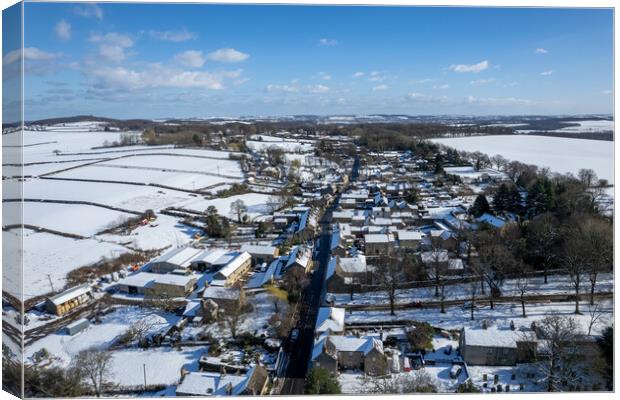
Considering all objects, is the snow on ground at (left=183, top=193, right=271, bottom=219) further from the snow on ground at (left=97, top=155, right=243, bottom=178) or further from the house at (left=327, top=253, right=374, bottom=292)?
the house at (left=327, top=253, right=374, bottom=292)

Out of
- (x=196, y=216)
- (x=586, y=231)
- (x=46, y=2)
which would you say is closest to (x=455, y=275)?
(x=586, y=231)

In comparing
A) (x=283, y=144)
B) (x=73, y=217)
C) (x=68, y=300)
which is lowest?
(x=68, y=300)

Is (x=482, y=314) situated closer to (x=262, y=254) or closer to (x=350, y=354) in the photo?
(x=350, y=354)

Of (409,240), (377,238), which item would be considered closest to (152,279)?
(377,238)

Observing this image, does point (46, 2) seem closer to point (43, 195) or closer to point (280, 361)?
point (280, 361)

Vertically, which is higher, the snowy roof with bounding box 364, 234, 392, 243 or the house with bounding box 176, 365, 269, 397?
the snowy roof with bounding box 364, 234, 392, 243

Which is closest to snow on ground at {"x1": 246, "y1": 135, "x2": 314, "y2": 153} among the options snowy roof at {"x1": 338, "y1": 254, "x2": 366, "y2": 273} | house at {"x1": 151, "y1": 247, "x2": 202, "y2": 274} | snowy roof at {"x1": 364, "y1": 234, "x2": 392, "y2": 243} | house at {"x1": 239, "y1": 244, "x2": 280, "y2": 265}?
snowy roof at {"x1": 364, "y1": 234, "x2": 392, "y2": 243}
